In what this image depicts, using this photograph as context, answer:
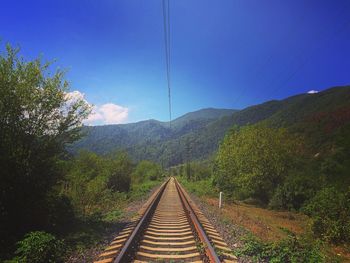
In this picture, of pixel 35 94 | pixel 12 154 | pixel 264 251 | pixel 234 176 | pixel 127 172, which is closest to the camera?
pixel 264 251

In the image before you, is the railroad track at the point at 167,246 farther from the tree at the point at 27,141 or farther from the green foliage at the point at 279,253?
the tree at the point at 27,141

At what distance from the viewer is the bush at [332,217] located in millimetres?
11930

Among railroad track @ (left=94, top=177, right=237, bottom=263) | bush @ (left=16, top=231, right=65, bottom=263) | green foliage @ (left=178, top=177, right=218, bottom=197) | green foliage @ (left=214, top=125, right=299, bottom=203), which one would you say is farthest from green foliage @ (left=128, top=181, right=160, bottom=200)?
bush @ (left=16, top=231, right=65, bottom=263)

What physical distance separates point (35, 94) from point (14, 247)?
4461mm

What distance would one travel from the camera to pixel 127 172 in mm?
37500

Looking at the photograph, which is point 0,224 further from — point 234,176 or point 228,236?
point 234,176

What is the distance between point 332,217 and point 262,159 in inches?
529

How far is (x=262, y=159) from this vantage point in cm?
2581

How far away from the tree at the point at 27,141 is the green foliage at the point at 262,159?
19835 millimetres

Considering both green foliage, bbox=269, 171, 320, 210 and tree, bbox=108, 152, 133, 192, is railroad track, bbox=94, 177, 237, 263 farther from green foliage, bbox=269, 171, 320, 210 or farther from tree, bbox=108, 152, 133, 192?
tree, bbox=108, 152, 133, 192

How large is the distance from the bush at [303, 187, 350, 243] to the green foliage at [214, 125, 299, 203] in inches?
485

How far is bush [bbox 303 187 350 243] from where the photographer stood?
39.1ft

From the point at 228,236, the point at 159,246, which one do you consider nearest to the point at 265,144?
the point at 228,236

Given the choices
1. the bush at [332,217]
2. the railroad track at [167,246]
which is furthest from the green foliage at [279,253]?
the bush at [332,217]
